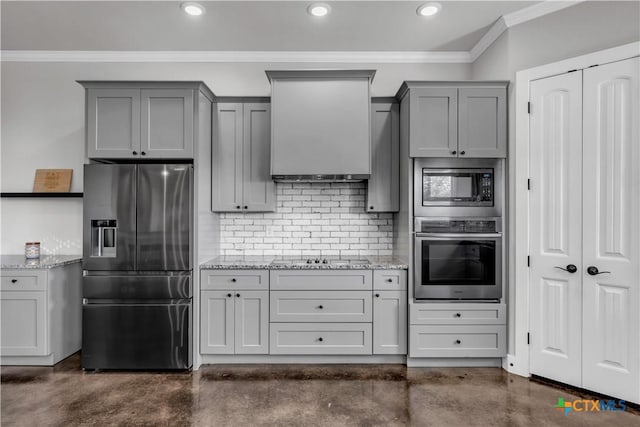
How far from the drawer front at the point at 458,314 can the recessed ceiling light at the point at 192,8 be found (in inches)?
119

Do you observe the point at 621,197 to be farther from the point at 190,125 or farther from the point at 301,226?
the point at 190,125

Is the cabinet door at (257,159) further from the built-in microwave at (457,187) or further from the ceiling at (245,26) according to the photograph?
the built-in microwave at (457,187)

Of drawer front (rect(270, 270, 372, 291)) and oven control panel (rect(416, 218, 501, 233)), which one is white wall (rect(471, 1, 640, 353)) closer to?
oven control panel (rect(416, 218, 501, 233))

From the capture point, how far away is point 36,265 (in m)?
2.93

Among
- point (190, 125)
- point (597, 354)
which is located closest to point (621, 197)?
point (597, 354)

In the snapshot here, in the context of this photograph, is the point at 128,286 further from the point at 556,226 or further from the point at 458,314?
the point at 556,226

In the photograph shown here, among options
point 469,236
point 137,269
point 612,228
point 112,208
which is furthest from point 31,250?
point 612,228

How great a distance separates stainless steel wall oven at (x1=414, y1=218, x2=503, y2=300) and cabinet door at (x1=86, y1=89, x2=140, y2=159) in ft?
8.35

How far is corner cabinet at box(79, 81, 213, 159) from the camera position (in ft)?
9.69

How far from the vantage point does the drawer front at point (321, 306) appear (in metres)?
3.01

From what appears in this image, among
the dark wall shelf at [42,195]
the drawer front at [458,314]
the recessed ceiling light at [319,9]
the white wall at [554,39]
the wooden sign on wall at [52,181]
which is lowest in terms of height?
the drawer front at [458,314]

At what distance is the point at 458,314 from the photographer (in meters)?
2.96

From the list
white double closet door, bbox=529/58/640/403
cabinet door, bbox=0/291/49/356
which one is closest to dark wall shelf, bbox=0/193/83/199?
cabinet door, bbox=0/291/49/356

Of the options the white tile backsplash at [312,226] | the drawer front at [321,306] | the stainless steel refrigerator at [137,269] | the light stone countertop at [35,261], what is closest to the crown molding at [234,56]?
the white tile backsplash at [312,226]
